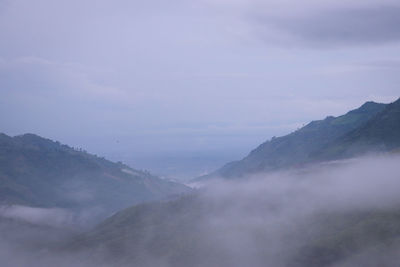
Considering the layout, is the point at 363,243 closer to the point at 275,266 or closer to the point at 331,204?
the point at 275,266

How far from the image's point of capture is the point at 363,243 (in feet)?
457

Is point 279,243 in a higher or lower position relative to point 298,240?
lower

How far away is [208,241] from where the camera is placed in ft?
589

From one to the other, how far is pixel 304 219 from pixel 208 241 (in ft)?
110

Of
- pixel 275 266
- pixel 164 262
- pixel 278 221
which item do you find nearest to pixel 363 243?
pixel 275 266

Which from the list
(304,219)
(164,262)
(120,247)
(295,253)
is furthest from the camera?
(120,247)

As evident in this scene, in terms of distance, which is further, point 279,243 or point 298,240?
point 279,243

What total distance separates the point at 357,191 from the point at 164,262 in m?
78.3

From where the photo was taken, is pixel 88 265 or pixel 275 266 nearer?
pixel 275 266

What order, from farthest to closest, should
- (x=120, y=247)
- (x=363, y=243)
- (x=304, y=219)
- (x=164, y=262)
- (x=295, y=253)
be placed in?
(x=120, y=247)
(x=304, y=219)
(x=164, y=262)
(x=295, y=253)
(x=363, y=243)

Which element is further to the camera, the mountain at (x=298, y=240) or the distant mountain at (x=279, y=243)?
the distant mountain at (x=279, y=243)

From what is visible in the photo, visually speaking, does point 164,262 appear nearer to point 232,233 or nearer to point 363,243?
point 232,233

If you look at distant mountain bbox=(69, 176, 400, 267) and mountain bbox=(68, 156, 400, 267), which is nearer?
mountain bbox=(68, 156, 400, 267)

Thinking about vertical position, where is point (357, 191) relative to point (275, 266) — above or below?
above
